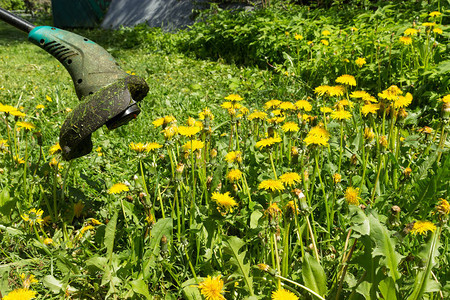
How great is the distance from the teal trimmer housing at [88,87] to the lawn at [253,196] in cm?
23

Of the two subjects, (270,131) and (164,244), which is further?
(270,131)

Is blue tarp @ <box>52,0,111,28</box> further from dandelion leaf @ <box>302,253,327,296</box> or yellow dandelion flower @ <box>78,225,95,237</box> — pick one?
dandelion leaf @ <box>302,253,327,296</box>

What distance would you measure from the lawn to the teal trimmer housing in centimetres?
23

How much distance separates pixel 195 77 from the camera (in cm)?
479

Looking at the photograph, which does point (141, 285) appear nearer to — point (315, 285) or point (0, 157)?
point (315, 285)

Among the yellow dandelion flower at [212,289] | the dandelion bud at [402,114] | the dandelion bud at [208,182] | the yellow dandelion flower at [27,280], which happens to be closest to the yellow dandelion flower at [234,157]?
the dandelion bud at [208,182]

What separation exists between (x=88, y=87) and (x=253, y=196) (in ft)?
2.84

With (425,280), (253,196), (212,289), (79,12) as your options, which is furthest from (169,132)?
(79,12)

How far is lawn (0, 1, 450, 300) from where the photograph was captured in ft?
3.85

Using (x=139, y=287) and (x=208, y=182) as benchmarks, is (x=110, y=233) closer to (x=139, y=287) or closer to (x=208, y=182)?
(x=139, y=287)

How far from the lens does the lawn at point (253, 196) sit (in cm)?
117

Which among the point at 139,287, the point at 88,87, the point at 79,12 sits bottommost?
the point at 79,12

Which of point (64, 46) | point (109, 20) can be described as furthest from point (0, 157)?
point (109, 20)

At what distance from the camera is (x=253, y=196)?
1765mm
